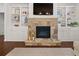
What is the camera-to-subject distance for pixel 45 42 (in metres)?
8.52

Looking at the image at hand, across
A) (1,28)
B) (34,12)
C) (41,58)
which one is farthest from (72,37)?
(41,58)

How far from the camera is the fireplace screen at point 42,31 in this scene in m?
9.48

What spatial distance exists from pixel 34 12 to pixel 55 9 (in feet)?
3.67

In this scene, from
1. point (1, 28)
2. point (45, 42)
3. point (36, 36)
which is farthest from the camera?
point (1, 28)

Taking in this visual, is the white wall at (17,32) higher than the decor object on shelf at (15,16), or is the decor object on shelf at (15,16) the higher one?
the decor object on shelf at (15,16)

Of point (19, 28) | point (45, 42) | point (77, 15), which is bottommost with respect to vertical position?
point (45, 42)

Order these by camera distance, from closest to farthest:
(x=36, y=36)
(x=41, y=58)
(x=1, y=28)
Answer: (x=41, y=58) < (x=36, y=36) < (x=1, y=28)

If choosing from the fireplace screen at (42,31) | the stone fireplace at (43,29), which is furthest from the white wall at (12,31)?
the fireplace screen at (42,31)

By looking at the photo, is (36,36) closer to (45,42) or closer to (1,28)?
(45,42)

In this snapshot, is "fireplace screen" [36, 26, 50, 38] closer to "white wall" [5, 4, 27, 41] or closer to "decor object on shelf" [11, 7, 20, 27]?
"white wall" [5, 4, 27, 41]

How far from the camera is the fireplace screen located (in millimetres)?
9484

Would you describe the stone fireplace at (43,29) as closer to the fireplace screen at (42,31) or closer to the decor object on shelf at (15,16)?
the fireplace screen at (42,31)

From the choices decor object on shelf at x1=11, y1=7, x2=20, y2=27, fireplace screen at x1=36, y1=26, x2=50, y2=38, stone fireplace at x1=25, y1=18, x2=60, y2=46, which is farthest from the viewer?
decor object on shelf at x1=11, y1=7, x2=20, y2=27

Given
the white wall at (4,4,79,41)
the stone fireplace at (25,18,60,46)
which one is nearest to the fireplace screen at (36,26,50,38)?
the stone fireplace at (25,18,60,46)
